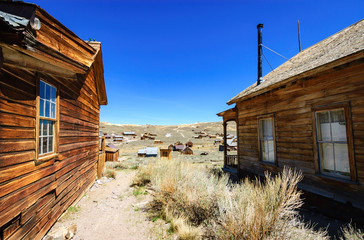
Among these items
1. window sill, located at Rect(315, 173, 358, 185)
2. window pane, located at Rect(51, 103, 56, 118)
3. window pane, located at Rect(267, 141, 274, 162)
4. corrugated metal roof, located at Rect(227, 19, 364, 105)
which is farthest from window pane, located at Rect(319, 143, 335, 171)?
window pane, located at Rect(51, 103, 56, 118)

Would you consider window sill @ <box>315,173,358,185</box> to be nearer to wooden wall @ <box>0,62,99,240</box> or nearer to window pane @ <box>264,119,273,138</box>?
window pane @ <box>264,119,273,138</box>

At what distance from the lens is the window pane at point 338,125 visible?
4.32 metres

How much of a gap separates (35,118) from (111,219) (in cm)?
323

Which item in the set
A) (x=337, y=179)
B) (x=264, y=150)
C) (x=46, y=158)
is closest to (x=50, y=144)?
(x=46, y=158)

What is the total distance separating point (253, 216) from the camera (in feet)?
8.88

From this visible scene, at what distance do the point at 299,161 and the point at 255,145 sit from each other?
2087 mm

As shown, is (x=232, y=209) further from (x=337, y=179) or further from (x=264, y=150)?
(x=264, y=150)

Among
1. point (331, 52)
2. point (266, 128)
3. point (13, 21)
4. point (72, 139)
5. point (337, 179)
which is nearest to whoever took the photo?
point (13, 21)

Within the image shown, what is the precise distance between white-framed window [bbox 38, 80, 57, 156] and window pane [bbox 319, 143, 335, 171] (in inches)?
264

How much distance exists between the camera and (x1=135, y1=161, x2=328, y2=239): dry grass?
2.66 meters

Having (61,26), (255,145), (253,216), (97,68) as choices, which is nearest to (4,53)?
(61,26)

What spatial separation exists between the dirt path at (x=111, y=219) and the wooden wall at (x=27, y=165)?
1.68 feet

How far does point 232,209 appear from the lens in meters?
2.92

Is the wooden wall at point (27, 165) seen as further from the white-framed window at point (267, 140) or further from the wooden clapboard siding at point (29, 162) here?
the white-framed window at point (267, 140)
